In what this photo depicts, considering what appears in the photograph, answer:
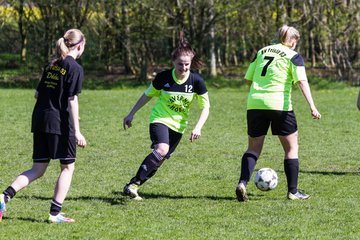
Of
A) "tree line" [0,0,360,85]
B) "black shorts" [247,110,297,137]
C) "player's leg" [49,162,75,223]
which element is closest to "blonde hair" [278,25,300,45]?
"black shorts" [247,110,297,137]

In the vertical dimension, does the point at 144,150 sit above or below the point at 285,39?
below

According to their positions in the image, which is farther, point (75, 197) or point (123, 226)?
point (75, 197)

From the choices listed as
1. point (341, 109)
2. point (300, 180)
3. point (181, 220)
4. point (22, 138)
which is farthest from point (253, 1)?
point (181, 220)

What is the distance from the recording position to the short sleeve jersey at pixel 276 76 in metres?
7.53

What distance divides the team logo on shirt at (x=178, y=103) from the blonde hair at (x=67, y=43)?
4.80 ft

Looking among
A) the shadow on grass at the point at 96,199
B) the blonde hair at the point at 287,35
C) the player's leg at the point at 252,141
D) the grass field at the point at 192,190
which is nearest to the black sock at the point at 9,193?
the grass field at the point at 192,190

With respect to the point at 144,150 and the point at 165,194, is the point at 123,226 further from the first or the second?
the point at 144,150

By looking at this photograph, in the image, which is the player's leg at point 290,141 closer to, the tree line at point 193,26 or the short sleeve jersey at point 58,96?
the short sleeve jersey at point 58,96

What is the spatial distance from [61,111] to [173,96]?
1.55m

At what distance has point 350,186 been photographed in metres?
8.70

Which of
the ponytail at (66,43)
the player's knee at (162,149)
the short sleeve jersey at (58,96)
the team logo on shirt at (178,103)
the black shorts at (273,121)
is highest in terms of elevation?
the ponytail at (66,43)

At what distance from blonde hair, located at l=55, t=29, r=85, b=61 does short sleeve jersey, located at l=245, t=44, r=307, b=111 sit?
6.70ft

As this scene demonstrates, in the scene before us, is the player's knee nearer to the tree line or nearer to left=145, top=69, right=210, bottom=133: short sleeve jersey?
left=145, top=69, right=210, bottom=133: short sleeve jersey

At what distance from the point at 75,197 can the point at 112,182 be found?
115 cm
